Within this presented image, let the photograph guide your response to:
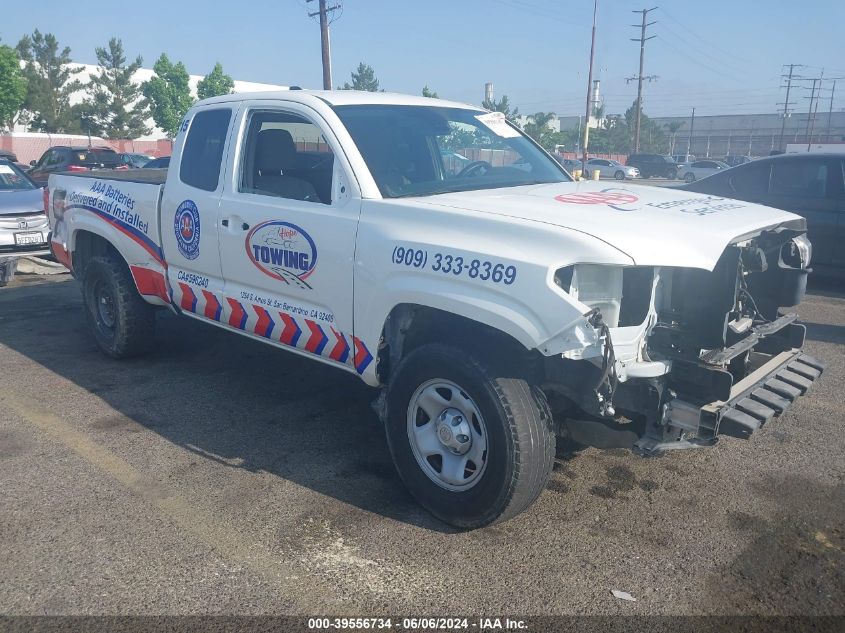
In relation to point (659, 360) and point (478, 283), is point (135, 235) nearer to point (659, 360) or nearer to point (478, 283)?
point (478, 283)

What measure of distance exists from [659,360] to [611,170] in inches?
1918

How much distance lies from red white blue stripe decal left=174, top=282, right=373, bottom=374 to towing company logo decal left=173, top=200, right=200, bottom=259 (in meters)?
0.27

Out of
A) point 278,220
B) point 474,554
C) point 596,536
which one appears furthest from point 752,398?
point 278,220

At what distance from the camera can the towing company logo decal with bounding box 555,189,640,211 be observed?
3.68 meters

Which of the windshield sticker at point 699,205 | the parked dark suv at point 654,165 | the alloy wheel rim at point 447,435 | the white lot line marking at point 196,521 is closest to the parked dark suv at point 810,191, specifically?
the windshield sticker at point 699,205

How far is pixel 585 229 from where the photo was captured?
315 cm

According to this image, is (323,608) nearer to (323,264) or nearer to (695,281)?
(323,264)

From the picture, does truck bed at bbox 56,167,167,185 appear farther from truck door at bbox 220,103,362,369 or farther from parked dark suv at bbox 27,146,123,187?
parked dark suv at bbox 27,146,123,187

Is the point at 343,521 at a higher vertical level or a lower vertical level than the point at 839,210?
lower

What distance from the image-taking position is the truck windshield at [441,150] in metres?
4.16

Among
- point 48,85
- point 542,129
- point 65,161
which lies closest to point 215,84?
point 48,85

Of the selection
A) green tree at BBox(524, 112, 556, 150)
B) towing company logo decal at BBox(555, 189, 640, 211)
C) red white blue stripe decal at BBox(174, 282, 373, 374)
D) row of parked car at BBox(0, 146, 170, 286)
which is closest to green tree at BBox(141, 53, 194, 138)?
green tree at BBox(524, 112, 556, 150)

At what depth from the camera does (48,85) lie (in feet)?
194

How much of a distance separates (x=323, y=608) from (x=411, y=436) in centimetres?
99
